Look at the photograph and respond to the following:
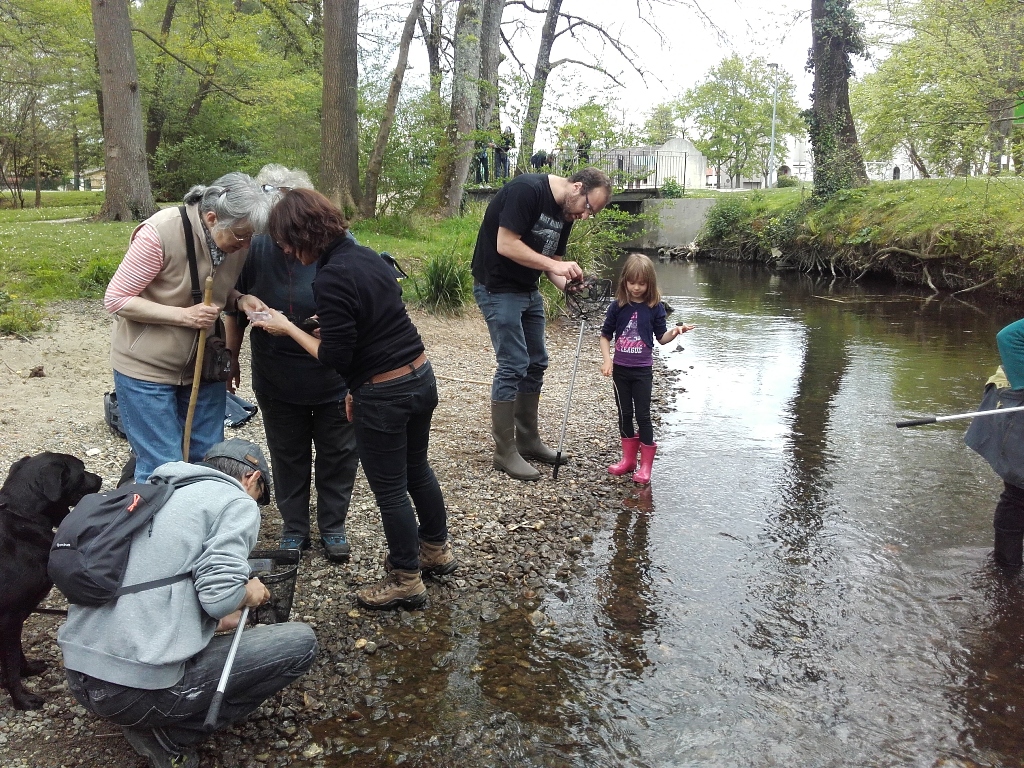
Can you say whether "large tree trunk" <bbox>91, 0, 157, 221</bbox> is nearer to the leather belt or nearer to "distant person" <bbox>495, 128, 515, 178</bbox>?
"distant person" <bbox>495, 128, 515, 178</bbox>

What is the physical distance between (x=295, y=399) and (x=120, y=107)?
12.0 metres

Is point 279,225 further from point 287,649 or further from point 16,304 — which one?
point 16,304

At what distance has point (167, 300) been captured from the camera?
11.2ft

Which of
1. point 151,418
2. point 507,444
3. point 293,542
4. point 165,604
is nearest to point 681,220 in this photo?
point 507,444

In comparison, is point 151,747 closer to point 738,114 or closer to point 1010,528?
point 1010,528

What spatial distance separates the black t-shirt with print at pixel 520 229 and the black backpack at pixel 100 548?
3.09 meters

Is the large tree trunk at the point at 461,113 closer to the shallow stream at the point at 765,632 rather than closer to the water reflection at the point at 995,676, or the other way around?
the shallow stream at the point at 765,632

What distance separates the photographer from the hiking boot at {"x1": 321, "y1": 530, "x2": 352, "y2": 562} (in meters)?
4.23

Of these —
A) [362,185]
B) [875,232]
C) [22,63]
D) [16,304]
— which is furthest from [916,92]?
[22,63]

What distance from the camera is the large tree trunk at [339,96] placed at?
517 inches

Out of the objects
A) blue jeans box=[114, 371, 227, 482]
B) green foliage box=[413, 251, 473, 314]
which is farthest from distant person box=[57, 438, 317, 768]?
green foliage box=[413, 251, 473, 314]

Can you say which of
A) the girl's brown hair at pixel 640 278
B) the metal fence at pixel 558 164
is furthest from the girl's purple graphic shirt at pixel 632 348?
the metal fence at pixel 558 164

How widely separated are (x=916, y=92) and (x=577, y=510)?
509 inches

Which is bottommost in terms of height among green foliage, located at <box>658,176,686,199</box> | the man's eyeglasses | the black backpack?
the black backpack
